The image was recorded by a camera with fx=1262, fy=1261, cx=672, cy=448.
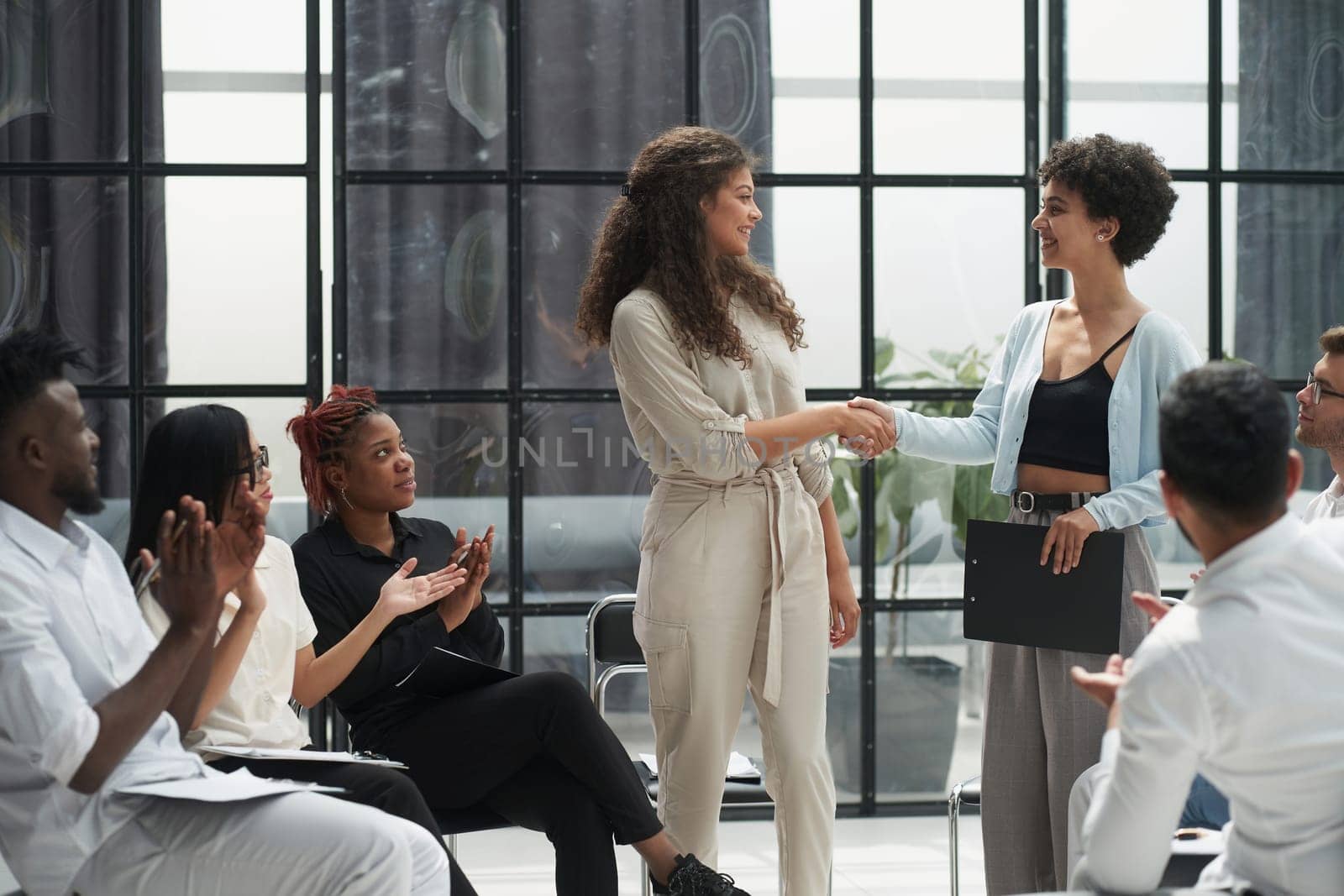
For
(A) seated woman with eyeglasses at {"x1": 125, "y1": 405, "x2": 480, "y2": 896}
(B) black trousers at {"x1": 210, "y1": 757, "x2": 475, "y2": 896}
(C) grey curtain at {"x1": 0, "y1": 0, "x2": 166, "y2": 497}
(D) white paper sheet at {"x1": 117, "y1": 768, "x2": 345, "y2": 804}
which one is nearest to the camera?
(D) white paper sheet at {"x1": 117, "y1": 768, "x2": 345, "y2": 804}

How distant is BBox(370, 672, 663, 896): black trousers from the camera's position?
8.42ft

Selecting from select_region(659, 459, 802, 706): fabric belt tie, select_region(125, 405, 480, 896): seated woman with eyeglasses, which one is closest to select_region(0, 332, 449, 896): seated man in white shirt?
select_region(125, 405, 480, 896): seated woman with eyeglasses

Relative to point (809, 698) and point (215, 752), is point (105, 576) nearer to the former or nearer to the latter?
point (215, 752)

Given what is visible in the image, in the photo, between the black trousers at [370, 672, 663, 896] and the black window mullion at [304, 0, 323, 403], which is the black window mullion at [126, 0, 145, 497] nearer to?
the black window mullion at [304, 0, 323, 403]

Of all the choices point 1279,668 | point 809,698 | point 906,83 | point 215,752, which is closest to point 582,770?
point 809,698

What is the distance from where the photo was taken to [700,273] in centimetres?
272

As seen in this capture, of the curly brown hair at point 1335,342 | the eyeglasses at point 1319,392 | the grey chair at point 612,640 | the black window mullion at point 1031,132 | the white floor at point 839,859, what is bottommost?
the white floor at point 839,859

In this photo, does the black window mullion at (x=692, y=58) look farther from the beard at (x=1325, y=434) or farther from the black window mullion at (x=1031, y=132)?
the beard at (x=1325, y=434)

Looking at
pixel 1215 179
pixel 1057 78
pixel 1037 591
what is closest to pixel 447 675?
pixel 1037 591

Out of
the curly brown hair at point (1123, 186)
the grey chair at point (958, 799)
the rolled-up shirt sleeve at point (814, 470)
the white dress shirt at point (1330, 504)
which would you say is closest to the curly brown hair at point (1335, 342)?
the white dress shirt at point (1330, 504)

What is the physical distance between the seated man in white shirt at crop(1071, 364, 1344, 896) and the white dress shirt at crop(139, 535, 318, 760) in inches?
57.3

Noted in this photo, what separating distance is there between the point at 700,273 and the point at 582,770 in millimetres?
1075

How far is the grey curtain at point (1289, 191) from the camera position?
4266 mm

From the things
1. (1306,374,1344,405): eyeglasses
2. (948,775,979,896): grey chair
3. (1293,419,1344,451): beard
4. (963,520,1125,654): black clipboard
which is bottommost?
(948,775,979,896): grey chair
